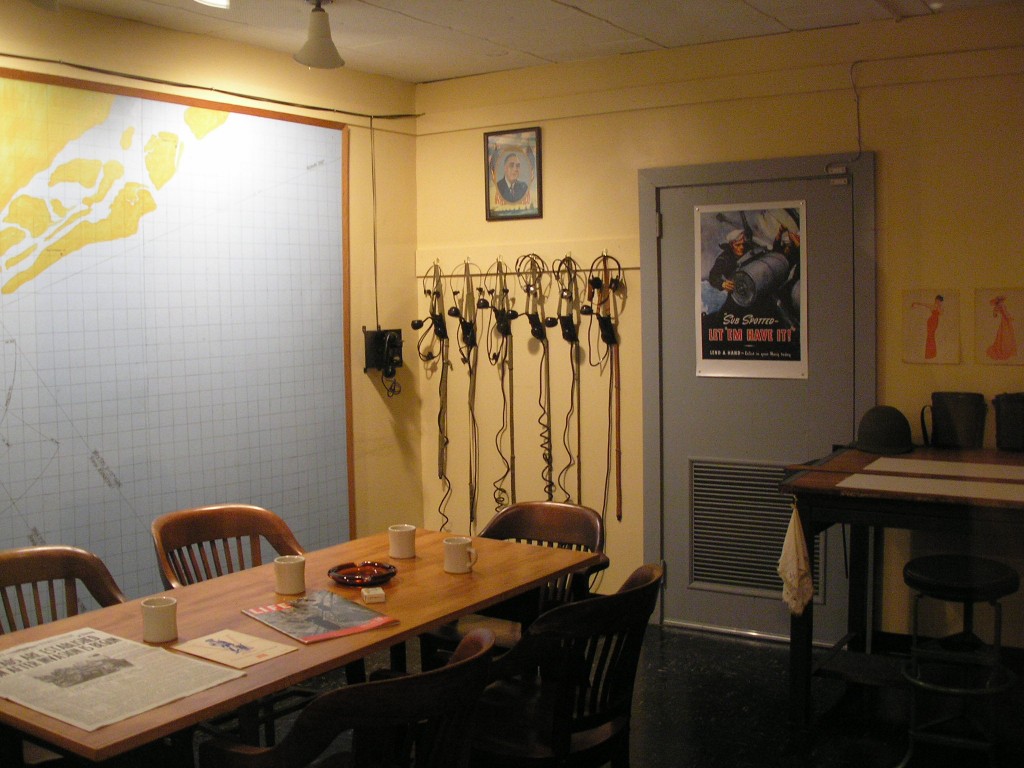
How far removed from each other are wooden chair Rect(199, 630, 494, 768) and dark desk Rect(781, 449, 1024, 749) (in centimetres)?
171

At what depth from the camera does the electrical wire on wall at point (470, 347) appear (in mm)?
5227

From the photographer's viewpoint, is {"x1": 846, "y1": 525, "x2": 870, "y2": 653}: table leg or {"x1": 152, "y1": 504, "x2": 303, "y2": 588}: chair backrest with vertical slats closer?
{"x1": 152, "y1": 504, "x2": 303, "y2": 588}: chair backrest with vertical slats

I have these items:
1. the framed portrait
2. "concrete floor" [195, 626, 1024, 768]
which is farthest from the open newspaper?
the framed portrait

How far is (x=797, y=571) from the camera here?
340 centimetres

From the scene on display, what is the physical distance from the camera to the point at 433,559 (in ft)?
10.2

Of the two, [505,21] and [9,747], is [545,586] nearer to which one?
[9,747]

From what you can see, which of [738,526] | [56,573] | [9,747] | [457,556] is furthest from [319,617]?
[738,526]

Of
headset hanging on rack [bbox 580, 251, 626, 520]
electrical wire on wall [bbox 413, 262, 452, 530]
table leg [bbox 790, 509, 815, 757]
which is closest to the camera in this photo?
table leg [bbox 790, 509, 815, 757]

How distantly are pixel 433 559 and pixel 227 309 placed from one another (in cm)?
181

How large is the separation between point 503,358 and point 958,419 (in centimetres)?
216

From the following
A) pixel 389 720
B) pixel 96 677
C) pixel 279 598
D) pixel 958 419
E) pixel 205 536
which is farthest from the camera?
pixel 958 419

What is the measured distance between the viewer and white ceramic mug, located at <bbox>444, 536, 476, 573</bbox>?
291 centimetres

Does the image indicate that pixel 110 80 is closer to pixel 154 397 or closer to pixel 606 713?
pixel 154 397

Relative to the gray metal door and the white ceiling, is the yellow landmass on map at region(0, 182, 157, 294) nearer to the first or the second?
the white ceiling
